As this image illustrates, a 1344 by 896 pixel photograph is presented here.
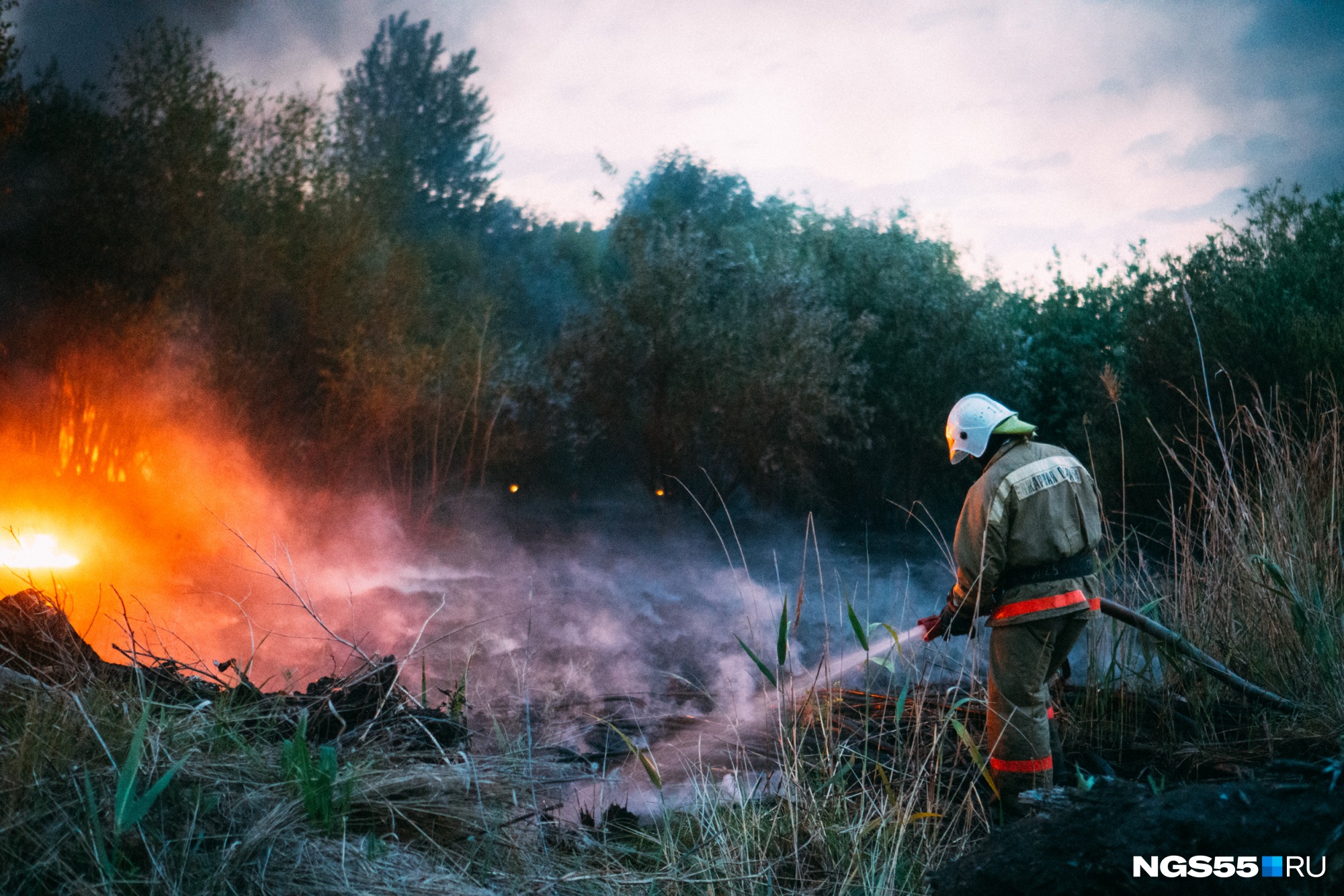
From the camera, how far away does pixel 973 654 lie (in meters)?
3.28

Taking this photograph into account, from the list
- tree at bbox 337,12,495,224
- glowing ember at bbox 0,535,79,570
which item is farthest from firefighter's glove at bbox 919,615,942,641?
tree at bbox 337,12,495,224

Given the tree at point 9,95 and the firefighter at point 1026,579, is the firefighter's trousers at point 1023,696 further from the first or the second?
the tree at point 9,95

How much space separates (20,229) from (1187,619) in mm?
13543

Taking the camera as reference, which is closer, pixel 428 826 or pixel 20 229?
pixel 428 826

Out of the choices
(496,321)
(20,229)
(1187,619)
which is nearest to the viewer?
(1187,619)

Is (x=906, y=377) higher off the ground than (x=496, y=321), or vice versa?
(x=496, y=321)

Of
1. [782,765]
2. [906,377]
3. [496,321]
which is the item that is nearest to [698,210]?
[496,321]

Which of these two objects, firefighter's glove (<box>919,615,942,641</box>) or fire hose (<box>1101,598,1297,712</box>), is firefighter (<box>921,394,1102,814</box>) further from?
fire hose (<box>1101,598,1297,712</box>)

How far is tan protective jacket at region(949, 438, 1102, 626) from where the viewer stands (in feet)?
13.0

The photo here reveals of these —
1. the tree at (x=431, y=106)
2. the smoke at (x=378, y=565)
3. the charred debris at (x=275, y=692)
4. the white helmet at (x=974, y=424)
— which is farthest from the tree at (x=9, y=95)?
the tree at (x=431, y=106)

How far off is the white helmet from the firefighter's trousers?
0.89m

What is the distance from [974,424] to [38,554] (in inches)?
411

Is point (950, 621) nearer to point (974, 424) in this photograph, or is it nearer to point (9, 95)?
point (974, 424)

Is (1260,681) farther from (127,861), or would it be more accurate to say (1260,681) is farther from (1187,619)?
(127,861)
